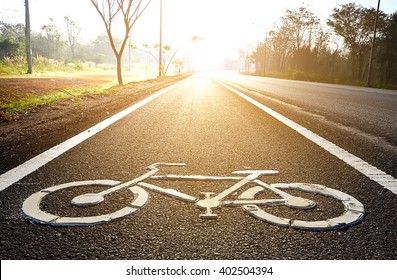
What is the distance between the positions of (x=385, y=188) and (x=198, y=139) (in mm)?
2337

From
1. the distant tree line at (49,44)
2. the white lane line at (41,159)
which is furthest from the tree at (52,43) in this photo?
the white lane line at (41,159)

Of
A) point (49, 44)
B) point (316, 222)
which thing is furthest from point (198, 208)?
point (49, 44)

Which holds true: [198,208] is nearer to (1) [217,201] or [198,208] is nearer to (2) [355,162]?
(1) [217,201]

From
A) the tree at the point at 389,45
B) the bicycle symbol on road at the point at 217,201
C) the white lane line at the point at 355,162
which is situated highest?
the tree at the point at 389,45

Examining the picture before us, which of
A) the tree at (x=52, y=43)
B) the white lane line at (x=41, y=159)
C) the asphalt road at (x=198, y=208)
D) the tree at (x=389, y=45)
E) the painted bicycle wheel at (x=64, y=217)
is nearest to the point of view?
the asphalt road at (x=198, y=208)

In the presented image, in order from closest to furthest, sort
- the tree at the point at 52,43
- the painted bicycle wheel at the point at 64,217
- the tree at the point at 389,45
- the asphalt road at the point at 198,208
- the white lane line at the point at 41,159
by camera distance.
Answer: the asphalt road at the point at 198,208, the painted bicycle wheel at the point at 64,217, the white lane line at the point at 41,159, the tree at the point at 389,45, the tree at the point at 52,43

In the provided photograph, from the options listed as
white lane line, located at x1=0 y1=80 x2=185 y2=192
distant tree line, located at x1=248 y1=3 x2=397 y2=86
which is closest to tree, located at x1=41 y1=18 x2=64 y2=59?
distant tree line, located at x1=248 y1=3 x2=397 y2=86

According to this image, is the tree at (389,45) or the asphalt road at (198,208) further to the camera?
the tree at (389,45)

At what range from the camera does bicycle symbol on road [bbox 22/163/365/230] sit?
182 centimetres

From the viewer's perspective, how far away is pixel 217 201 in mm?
2129

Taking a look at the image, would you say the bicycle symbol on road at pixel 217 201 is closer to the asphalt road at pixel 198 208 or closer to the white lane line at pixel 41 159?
the asphalt road at pixel 198 208

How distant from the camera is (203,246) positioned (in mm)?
1585

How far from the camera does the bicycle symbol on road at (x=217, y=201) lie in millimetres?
1824
